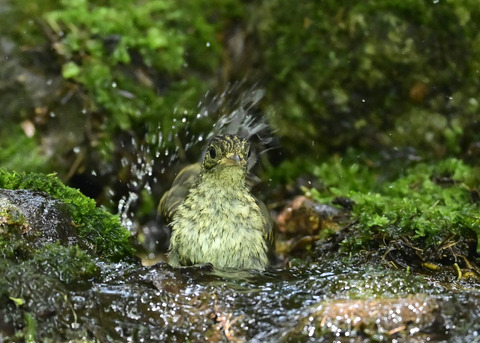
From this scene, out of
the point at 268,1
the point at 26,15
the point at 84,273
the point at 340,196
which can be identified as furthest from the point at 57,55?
the point at 84,273

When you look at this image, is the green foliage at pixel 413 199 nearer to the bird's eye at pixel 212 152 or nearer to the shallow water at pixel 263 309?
the shallow water at pixel 263 309

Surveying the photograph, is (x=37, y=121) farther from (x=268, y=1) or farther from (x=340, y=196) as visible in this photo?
(x=340, y=196)

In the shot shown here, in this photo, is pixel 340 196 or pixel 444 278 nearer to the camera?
pixel 444 278

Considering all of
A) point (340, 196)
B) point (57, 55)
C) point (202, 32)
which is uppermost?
point (202, 32)

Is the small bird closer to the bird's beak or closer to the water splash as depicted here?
the bird's beak

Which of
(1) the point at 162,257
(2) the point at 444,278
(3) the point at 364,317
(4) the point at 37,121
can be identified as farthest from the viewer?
(4) the point at 37,121

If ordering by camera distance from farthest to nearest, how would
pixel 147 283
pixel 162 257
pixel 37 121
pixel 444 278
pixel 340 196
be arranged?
1. pixel 37 121
2. pixel 162 257
3. pixel 340 196
4. pixel 444 278
5. pixel 147 283

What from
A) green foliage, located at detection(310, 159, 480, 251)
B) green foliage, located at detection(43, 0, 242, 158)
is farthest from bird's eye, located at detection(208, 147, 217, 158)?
green foliage, located at detection(43, 0, 242, 158)
